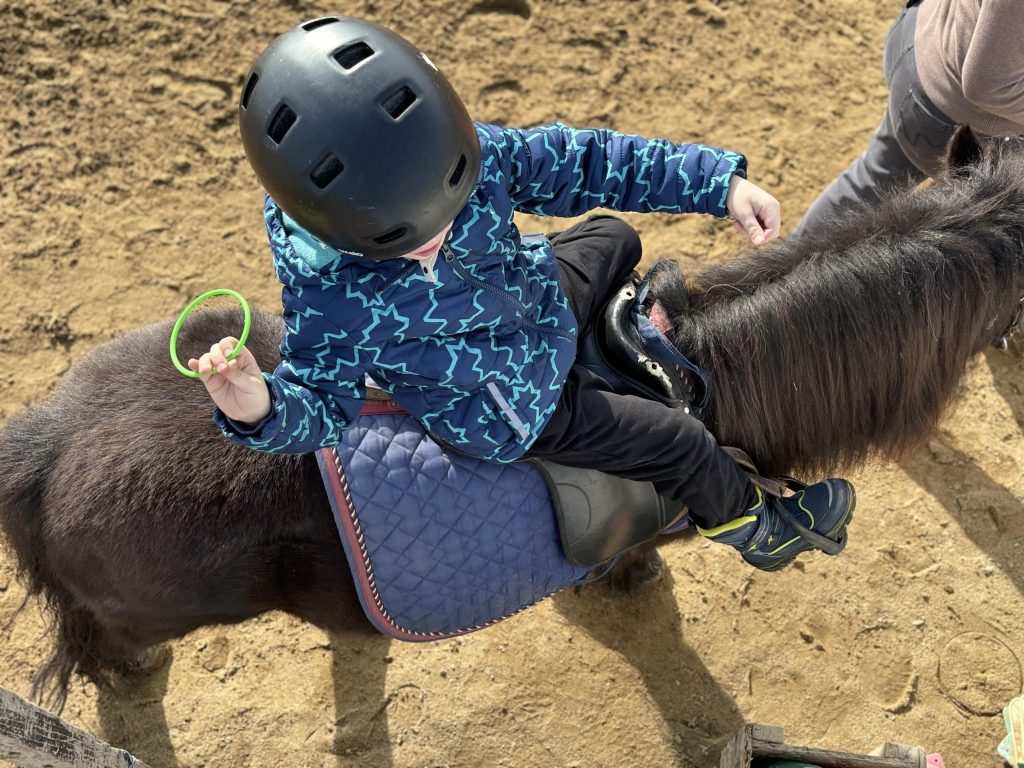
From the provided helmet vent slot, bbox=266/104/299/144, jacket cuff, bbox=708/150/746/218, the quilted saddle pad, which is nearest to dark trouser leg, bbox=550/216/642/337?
jacket cuff, bbox=708/150/746/218

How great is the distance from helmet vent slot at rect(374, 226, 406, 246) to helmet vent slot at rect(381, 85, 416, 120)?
171mm

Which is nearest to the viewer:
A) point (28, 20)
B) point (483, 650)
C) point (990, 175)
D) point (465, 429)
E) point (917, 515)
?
point (465, 429)

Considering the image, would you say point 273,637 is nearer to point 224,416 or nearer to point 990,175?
point 224,416

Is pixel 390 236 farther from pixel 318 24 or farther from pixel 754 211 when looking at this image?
pixel 754 211

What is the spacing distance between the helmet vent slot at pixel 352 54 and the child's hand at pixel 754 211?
817 millimetres

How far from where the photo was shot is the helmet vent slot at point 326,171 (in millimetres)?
1285

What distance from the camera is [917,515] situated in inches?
113

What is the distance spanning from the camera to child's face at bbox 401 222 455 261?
1.42 meters

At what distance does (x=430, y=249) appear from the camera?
1.44 metres

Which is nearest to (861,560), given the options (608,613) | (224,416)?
(608,613)

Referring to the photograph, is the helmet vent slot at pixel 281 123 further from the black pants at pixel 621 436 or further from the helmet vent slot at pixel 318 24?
the black pants at pixel 621 436

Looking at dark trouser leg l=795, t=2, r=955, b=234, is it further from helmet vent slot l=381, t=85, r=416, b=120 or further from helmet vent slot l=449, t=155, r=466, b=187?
helmet vent slot l=381, t=85, r=416, b=120

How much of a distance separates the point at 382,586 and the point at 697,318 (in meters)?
0.93

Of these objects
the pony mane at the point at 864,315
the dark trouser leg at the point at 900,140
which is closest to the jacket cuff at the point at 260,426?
the pony mane at the point at 864,315
